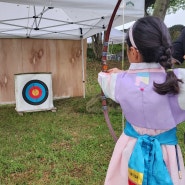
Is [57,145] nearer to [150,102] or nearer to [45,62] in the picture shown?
[150,102]

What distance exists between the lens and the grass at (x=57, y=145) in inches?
102

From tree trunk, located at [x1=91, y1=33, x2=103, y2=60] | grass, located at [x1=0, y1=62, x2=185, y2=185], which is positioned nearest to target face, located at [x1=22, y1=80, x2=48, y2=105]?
grass, located at [x1=0, y1=62, x2=185, y2=185]

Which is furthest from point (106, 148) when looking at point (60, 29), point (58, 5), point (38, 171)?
point (60, 29)

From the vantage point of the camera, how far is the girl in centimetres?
118

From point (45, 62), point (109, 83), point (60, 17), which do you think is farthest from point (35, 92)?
point (109, 83)

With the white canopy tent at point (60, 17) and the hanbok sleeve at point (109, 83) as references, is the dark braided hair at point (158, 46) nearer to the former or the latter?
the hanbok sleeve at point (109, 83)

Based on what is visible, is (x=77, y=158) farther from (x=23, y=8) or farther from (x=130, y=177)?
(x=23, y=8)

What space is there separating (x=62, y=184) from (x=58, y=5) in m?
1.60

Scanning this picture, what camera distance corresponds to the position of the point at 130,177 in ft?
4.33

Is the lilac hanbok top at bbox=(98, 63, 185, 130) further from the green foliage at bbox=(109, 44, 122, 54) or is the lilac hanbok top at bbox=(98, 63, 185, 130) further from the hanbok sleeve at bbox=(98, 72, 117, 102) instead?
the green foliage at bbox=(109, 44, 122, 54)

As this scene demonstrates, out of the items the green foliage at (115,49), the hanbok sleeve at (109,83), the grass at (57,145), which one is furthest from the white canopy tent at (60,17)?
the green foliage at (115,49)

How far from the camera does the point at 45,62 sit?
18.6ft

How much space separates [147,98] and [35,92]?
12.4 ft

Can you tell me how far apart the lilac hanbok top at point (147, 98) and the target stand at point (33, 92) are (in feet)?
11.9
